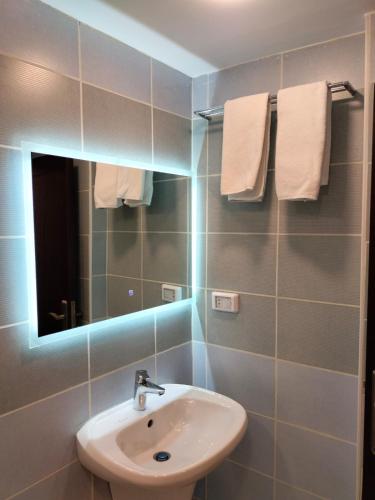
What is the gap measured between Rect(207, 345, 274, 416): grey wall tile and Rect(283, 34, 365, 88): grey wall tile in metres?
1.19

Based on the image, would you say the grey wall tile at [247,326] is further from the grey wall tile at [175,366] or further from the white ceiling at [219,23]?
the white ceiling at [219,23]

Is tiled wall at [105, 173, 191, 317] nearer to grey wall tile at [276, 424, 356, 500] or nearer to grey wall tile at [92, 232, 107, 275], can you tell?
grey wall tile at [92, 232, 107, 275]

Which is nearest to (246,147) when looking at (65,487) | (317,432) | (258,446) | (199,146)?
(199,146)

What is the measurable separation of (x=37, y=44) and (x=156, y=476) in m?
1.40

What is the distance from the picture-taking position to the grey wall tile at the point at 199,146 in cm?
180

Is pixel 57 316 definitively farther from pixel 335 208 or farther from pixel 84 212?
pixel 335 208

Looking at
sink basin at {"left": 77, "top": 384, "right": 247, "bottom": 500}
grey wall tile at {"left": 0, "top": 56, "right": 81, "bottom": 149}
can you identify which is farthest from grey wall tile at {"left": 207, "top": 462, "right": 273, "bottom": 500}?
grey wall tile at {"left": 0, "top": 56, "right": 81, "bottom": 149}

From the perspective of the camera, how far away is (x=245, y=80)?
5.44ft

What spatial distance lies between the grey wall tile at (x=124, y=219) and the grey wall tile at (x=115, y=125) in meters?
0.22

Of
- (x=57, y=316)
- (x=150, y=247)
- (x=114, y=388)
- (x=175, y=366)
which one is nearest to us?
(x=57, y=316)

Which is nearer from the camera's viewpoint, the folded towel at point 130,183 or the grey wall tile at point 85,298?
the grey wall tile at point 85,298

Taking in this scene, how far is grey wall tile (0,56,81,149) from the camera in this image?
44.0 inches

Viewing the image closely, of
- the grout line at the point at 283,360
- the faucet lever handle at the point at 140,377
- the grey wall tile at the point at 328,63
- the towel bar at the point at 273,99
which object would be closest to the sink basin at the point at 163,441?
the faucet lever handle at the point at 140,377

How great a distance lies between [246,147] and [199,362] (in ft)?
3.51
